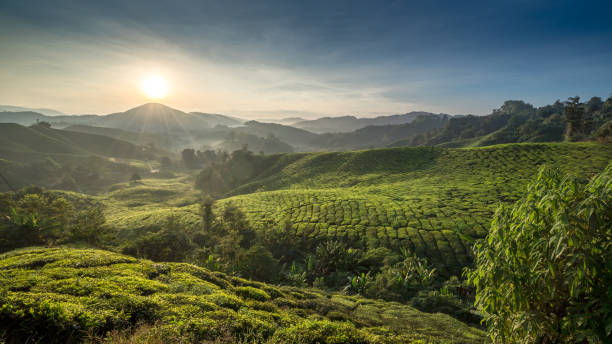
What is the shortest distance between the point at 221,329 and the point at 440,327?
1073 centimetres

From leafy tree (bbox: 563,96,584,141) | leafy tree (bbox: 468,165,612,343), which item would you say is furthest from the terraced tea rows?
leafy tree (bbox: 563,96,584,141)

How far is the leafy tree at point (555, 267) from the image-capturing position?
4.69 m

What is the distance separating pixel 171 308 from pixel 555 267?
10764mm

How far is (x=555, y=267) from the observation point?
18.0 feet

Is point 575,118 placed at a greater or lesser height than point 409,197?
greater

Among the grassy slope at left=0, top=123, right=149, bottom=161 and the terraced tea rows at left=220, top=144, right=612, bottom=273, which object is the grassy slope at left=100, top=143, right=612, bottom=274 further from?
the grassy slope at left=0, top=123, right=149, bottom=161


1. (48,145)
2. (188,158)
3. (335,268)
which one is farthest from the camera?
(188,158)

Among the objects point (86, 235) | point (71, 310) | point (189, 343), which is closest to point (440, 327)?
point (189, 343)

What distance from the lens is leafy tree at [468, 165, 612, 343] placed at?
469cm

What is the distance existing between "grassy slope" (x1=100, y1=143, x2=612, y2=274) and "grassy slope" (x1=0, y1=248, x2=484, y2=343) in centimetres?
1188

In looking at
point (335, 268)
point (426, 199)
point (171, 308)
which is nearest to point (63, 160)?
point (335, 268)

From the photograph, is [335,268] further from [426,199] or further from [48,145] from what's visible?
[48,145]

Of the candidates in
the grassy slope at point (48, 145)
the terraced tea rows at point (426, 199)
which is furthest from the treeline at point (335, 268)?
the grassy slope at point (48, 145)

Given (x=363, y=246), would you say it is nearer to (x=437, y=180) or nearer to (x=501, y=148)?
(x=437, y=180)
